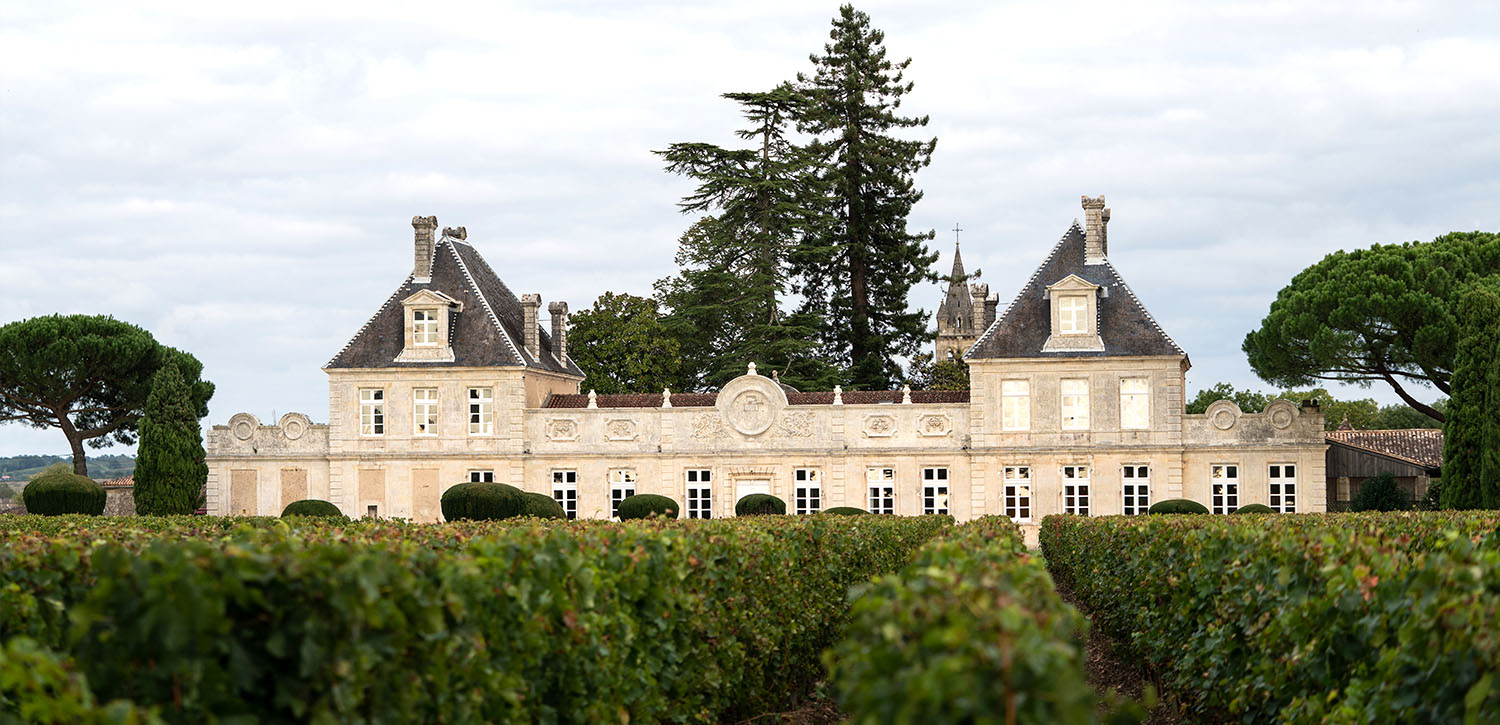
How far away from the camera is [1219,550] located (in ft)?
38.9

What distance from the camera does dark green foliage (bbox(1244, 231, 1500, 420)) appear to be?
48.9m

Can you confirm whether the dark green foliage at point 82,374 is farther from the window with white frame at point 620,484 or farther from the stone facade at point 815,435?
the window with white frame at point 620,484

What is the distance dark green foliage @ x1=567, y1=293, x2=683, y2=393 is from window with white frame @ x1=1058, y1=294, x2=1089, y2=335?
1822cm

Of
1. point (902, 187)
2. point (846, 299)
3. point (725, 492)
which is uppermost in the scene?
point (902, 187)

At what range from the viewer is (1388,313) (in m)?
49.4

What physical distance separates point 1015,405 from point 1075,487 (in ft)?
10.6

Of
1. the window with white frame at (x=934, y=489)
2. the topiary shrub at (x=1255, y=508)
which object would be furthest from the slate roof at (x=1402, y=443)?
the window with white frame at (x=934, y=489)

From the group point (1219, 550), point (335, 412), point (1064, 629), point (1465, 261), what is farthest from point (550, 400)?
point (1064, 629)

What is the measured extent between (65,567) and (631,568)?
3481 mm

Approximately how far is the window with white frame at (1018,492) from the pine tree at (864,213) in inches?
607

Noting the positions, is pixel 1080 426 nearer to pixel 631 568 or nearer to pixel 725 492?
pixel 725 492

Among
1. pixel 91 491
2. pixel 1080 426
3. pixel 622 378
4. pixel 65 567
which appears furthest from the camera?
pixel 622 378

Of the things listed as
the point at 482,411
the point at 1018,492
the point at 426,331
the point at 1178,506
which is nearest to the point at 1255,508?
the point at 1178,506

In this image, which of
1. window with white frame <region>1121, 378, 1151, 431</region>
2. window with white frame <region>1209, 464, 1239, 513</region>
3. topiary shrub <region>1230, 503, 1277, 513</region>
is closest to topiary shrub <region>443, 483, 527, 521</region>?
window with white frame <region>1121, 378, 1151, 431</region>
